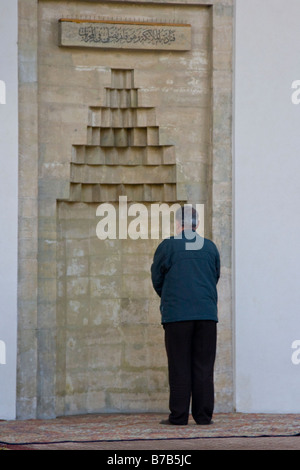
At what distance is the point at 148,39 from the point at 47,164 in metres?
1.16

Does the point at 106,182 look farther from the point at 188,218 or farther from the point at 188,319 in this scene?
the point at 188,319

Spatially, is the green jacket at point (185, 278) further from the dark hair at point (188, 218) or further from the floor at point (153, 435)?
the floor at point (153, 435)

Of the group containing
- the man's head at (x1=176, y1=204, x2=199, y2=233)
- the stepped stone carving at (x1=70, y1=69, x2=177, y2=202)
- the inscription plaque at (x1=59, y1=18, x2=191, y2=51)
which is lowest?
the man's head at (x1=176, y1=204, x2=199, y2=233)

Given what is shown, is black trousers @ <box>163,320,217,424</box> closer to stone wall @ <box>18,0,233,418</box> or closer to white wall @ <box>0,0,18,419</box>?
stone wall @ <box>18,0,233,418</box>

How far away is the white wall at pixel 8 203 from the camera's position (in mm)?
6426

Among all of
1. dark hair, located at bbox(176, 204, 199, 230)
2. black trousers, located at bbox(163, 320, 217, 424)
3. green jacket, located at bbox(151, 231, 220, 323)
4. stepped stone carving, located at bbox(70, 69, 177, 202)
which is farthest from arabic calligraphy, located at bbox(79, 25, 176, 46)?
black trousers, located at bbox(163, 320, 217, 424)

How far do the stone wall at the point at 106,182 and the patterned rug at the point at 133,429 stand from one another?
371 millimetres

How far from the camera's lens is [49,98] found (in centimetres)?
670

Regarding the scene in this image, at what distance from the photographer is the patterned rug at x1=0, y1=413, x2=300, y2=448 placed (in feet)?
16.5

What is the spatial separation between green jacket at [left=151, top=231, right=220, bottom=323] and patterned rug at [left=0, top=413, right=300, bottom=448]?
68 centimetres

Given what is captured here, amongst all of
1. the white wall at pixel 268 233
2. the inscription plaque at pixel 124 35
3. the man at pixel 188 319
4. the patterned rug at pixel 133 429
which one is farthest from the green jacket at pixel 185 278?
the inscription plaque at pixel 124 35

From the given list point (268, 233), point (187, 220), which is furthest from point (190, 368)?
point (268, 233)

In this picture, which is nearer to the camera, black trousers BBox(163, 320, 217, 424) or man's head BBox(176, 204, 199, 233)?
black trousers BBox(163, 320, 217, 424)
